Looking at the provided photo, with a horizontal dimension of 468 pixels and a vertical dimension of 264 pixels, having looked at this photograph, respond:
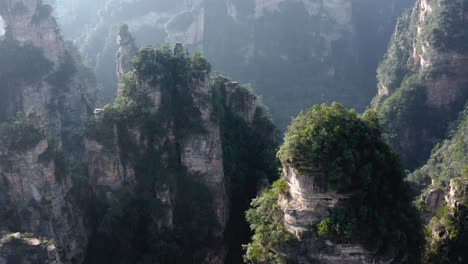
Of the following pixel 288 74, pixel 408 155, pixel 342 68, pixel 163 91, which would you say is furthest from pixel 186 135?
pixel 342 68

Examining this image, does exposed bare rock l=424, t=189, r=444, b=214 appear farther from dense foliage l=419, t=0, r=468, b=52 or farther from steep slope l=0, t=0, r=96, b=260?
dense foliage l=419, t=0, r=468, b=52

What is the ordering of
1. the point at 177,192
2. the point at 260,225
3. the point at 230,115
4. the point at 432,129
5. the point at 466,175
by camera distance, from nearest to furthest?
1. the point at 260,225
2. the point at 466,175
3. the point at 177,192
4. the point at 230,115
5. the point at 432,129

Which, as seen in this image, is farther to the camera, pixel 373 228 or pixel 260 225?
pixel 260 225

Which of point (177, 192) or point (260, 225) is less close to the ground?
point (177, 192)

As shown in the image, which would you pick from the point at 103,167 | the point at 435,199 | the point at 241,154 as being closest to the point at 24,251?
the point at 103,167

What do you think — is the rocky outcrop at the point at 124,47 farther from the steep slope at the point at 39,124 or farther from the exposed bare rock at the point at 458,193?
the exposed bare rock at the point at 458,193

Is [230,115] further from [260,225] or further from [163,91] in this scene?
[260,225]

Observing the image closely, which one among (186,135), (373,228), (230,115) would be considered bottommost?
(373,228)

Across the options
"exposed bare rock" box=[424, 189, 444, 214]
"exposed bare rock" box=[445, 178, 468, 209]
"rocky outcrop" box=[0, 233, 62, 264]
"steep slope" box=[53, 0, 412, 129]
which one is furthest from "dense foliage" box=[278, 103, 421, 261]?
"steep slope" box=[53, 0, 412, 129]
